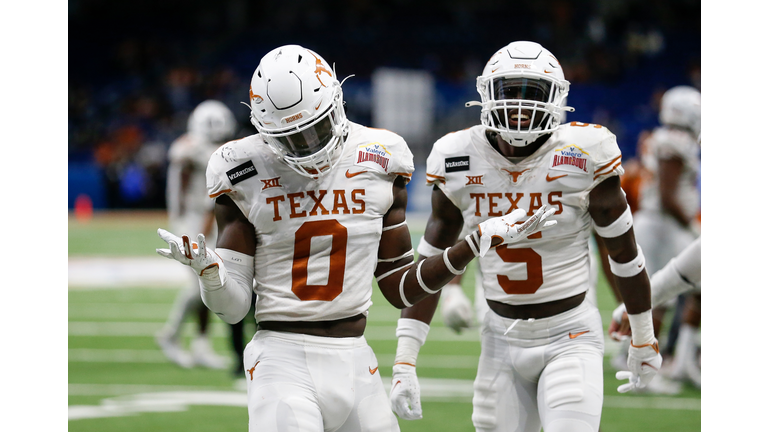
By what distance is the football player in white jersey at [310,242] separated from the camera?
106 inches

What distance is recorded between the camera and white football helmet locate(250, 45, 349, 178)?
268 cm

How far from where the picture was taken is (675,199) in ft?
20.3

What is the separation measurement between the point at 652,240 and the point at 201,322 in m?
3.64

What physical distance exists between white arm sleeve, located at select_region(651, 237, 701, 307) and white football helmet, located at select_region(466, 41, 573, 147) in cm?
97

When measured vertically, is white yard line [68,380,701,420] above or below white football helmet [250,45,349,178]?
below

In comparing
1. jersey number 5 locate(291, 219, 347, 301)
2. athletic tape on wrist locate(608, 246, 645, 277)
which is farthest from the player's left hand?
jersey number 5 locate(291, 219, 347, 301)

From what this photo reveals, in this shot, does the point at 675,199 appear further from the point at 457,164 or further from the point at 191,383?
the point at 191,383

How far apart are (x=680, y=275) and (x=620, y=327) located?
425 mm

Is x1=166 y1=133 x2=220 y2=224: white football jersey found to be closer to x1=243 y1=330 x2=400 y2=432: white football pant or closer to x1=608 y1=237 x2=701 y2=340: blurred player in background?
x1=608 y1=237 x2=701 y2=340: blurred player in background

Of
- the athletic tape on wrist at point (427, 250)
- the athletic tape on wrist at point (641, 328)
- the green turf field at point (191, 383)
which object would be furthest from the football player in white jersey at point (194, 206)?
the athletic tape on wrist at point (641, 328)

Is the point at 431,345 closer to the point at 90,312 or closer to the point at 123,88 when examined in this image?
the point at 90,312

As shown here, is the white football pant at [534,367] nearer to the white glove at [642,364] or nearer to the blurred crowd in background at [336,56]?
the white glove at [642,364]

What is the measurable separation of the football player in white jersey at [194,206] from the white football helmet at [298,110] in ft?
14.2

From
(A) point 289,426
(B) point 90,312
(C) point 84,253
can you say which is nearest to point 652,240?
(A) point 289,426
